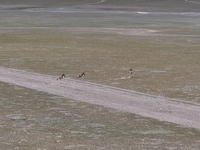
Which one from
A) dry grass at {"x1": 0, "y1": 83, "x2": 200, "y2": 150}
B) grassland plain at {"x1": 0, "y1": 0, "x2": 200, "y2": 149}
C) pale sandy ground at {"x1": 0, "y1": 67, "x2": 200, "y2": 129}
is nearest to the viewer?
dry grass at {"x1": 0, "y1": 83, "x2": 200, "y2": 150}

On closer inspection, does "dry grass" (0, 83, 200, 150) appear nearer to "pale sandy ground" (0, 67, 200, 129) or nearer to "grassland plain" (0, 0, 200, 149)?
"grassland plain" (0, 0, 200, 149)

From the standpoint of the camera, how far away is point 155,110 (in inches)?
720

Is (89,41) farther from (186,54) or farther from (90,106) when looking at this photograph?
(90,106)

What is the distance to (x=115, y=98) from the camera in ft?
66.9

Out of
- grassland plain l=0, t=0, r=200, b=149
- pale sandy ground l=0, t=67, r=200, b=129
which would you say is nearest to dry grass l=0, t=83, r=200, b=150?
grassland plain l=0, t=0, r=200, b=149

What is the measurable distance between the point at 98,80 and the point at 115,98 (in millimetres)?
4570

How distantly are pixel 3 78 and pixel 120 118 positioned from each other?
891 cm

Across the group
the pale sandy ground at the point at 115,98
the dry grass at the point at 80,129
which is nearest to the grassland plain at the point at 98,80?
the dry grass at the point at 80,129

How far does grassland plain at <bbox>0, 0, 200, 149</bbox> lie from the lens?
48.6 feet

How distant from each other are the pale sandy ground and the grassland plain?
58 cm

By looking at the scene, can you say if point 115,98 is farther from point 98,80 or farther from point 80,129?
point 80,129

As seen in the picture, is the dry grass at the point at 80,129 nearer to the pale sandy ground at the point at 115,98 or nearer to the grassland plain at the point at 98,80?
the grassland plain at the point at 98,80

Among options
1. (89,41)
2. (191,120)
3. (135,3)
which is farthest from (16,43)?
(135,3)

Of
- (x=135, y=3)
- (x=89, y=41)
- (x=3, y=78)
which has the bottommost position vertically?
(x=135, y=3)
